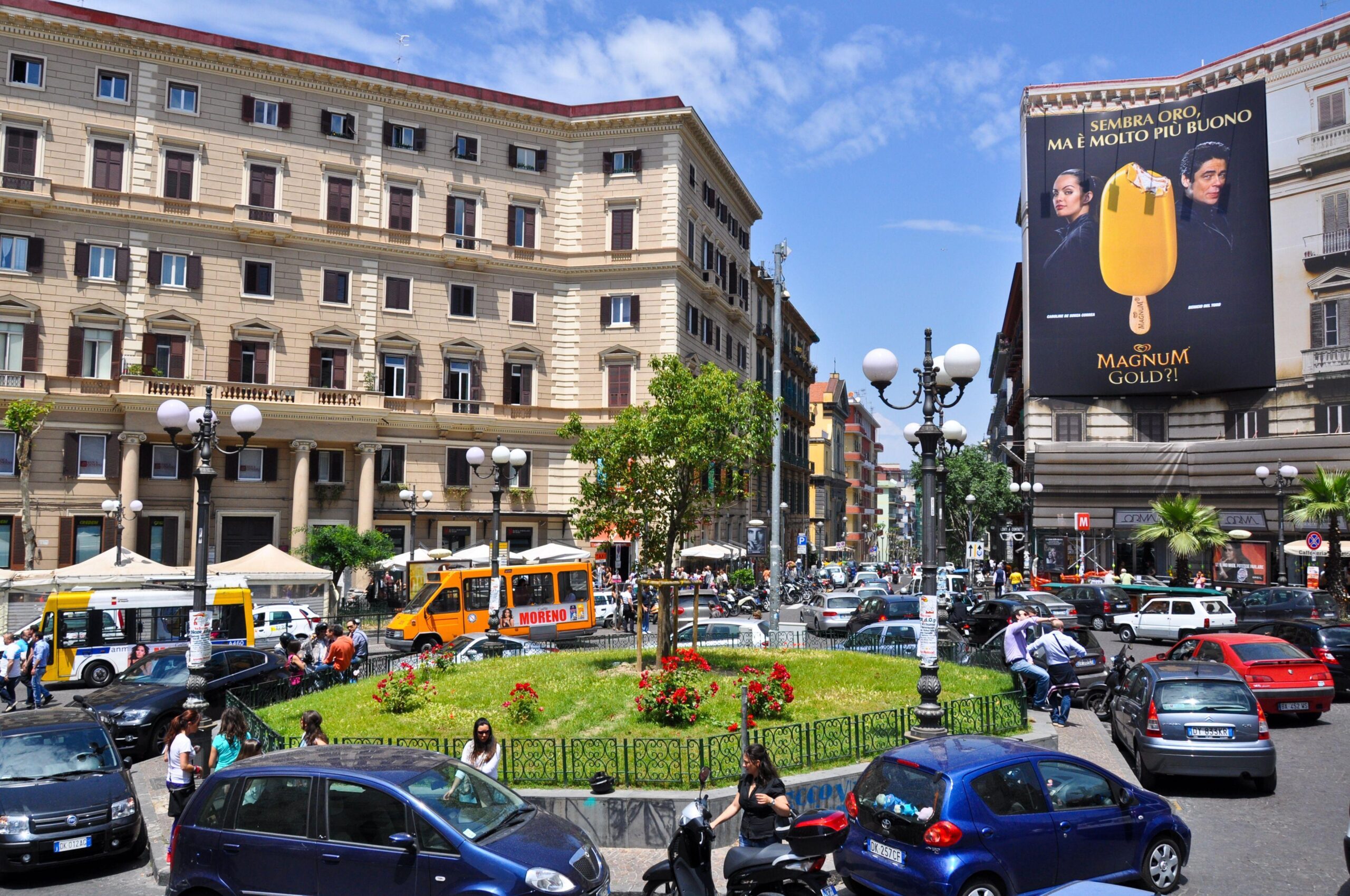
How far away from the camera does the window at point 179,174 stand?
41.5m

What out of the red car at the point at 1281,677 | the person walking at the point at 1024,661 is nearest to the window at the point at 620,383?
the person walking at the point at 1024,661

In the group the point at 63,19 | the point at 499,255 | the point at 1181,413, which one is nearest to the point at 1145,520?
the point at 1181,413

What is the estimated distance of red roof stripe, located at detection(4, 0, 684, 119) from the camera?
3991cm

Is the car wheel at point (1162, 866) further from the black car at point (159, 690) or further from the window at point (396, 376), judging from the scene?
the window at point (396, 376)

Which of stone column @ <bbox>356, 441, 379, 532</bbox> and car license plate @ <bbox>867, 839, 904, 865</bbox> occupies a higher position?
stone column @ <bbox>356, 441, 379, 532</bbox>

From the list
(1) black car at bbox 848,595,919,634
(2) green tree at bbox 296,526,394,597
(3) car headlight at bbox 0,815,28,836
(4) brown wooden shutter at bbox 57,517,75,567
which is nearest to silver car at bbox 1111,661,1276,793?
(3) car headlight at bbox 0,815,28,836

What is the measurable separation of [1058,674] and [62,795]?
47.4 feet


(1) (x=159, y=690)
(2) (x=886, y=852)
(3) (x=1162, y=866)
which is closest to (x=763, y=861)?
(2) (x=886, y=852)

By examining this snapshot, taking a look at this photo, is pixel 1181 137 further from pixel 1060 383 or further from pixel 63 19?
pixel 63 19

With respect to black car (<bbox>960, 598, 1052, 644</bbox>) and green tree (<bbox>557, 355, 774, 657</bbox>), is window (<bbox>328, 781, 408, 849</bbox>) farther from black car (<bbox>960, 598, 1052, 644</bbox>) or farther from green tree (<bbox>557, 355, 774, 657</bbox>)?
black car (<bbox>960, 598, 1052, 644</bbox>)

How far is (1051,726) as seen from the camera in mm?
15242

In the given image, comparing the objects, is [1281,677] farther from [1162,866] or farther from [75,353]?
[75,353]

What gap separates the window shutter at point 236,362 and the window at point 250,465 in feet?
9.70

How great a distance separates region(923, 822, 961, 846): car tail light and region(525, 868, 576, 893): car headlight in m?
2.88
